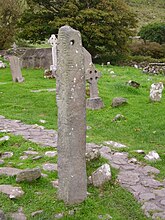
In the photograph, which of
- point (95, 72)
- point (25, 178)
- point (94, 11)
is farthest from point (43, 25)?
point (25, 178)

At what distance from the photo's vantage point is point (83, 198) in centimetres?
509

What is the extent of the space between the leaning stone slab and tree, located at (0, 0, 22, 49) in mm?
26596

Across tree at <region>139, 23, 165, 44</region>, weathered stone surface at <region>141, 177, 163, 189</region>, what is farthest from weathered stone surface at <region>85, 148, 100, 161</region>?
tree at <region>139, 23, 165, 44</region>

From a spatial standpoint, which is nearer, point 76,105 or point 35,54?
point 76,105

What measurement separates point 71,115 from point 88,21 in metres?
22.5

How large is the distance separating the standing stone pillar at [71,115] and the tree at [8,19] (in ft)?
88.1

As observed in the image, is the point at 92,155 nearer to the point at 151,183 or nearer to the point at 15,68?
the point at 151,183

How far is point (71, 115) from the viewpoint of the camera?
4.83 m

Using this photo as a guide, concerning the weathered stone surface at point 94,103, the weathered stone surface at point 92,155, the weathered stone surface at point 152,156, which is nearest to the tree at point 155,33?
the weathered stone surface at point 94,103

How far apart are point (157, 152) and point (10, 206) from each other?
3.66 metres

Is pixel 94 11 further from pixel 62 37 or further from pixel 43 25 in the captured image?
pixel 62 37

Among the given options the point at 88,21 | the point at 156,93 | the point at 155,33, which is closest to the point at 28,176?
the point at 156,93

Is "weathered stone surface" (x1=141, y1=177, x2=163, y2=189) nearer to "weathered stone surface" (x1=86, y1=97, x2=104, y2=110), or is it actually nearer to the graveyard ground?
the graveyard ground

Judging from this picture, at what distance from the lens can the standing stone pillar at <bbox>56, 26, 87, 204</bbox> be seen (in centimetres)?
481
